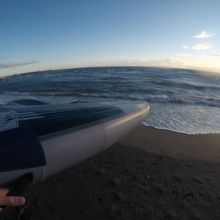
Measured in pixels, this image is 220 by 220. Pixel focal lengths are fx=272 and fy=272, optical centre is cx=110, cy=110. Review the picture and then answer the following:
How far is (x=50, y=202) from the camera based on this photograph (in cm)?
369

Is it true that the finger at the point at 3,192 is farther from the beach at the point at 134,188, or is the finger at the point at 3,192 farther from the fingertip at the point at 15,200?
the beach at the point at 134,188

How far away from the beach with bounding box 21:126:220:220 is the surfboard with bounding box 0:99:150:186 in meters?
0.39

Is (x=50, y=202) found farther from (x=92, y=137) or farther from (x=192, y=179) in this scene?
(x=192, y=179)

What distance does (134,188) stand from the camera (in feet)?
13.6

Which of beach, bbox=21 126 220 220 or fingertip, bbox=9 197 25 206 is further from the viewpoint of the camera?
beach, bbox=21 126 220 220

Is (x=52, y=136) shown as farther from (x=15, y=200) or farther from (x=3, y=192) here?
(x=15, y=200)

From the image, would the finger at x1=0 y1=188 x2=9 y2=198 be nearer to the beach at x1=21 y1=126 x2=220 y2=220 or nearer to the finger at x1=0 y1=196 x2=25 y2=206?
the finger at x1=0 y1=196 x2=25 y2=206

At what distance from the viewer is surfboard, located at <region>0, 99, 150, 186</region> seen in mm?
3207

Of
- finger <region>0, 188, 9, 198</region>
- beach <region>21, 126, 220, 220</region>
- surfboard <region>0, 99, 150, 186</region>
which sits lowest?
beach <region>21, 126, 220, 220</region>

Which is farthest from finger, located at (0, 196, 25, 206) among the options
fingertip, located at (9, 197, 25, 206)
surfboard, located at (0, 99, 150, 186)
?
surfboard, located at (0, 99, 150, 186)

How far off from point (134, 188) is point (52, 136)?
148cm

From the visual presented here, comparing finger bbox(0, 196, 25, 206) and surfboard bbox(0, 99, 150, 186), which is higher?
surfboard bbox(0, 99, 150, 186)

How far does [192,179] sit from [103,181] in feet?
4.94

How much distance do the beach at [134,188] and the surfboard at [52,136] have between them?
1.29 feet
